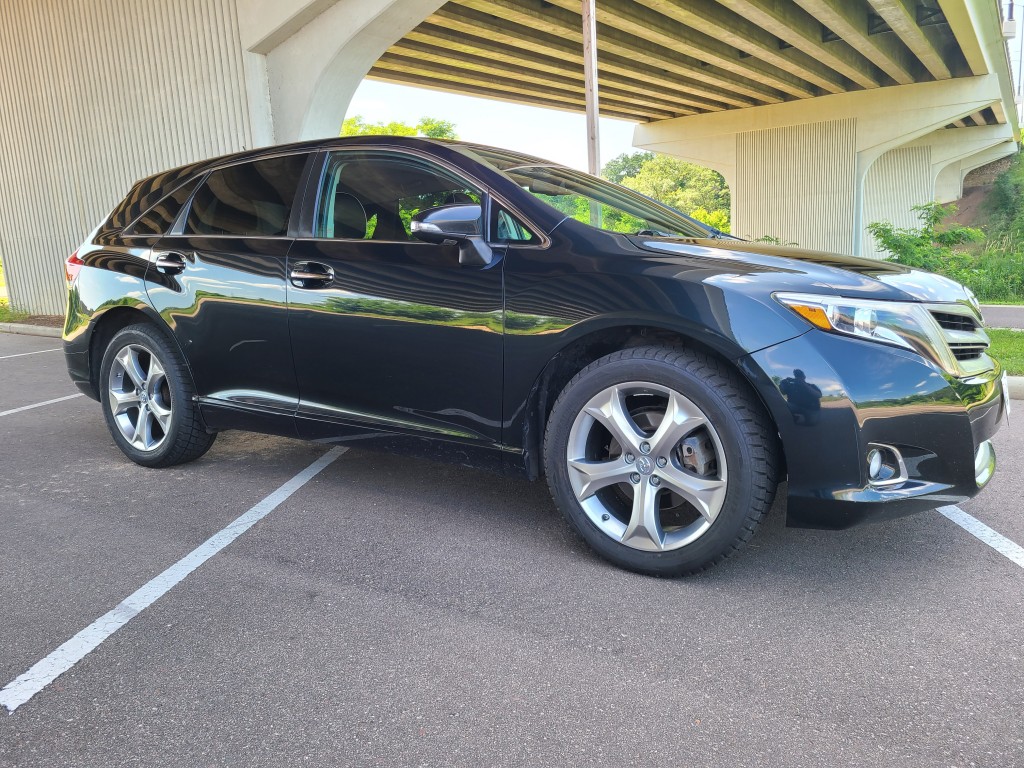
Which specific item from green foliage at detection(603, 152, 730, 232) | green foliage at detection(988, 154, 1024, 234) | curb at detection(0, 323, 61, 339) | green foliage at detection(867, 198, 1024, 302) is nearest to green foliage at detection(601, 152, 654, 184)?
green foliage at detection(603, 152, 730, 232)

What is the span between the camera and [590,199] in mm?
3559

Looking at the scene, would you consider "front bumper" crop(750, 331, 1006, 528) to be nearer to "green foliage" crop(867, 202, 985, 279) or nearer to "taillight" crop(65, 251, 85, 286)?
"taillight" crop(65, 251, 85, 286)

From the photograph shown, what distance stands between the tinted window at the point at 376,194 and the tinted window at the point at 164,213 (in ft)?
3.32

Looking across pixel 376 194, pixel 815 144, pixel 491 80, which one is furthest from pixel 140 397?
pixel 815 144

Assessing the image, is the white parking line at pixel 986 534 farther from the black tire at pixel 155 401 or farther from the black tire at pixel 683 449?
the black tire at pixel 155 401

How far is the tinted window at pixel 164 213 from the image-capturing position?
4180mm

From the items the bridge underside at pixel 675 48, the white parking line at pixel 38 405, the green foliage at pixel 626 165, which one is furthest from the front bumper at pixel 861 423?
the green foliage at pixel 626 165

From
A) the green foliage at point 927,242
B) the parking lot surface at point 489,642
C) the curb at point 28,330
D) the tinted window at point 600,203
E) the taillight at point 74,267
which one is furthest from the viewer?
the curb at point 28,330

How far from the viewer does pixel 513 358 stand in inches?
119

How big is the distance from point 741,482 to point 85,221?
1302 centimetres

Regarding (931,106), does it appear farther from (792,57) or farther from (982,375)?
(982,375)

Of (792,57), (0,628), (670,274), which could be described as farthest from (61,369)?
(792,57)

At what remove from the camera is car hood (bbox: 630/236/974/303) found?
263 cm

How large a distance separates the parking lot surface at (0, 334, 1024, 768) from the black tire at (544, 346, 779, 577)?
0.14 metres
